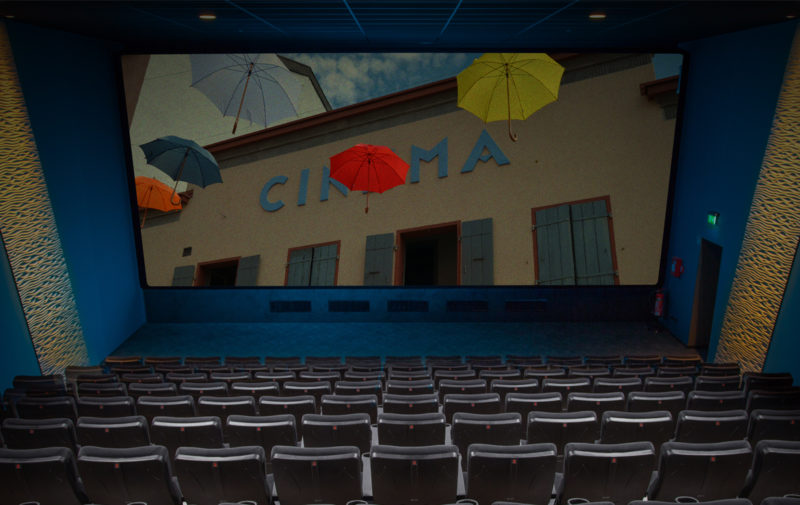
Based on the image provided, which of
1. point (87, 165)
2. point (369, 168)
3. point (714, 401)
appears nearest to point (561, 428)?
point (714, 401)

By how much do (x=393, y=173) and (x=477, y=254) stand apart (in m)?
2.73

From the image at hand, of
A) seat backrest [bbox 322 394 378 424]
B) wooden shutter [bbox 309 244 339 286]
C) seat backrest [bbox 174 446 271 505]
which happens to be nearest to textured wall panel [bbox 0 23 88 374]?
wooden shutter [bbox 309 244 339 286]

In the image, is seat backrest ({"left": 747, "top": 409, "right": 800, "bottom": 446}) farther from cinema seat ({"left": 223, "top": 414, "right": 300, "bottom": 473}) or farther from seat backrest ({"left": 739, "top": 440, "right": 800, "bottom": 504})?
cinema seat ({"left": 223, "top": 414, "right": 300, "bottom": 473})

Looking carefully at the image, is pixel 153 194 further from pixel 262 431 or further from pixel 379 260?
pixel 262 431

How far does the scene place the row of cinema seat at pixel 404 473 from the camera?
2914mm

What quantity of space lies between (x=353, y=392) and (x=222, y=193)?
8.22m

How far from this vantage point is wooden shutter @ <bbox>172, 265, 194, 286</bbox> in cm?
1243

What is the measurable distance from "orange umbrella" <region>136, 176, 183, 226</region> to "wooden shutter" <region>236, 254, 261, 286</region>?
1.93 metres

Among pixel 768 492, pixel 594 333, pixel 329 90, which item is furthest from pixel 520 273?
pixel 768 492

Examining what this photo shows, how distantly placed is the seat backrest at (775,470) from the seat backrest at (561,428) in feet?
3.14

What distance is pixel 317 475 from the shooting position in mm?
2939

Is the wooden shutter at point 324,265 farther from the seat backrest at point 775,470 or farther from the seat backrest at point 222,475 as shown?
the seat backrest at point 775,470

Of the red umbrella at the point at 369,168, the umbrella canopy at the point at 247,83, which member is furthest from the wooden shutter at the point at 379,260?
the umbrella canopy at the point at 247,83

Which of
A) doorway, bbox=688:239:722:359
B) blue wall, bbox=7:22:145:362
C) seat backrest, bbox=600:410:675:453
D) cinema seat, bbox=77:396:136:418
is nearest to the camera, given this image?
seat backrest, bbox=600:410:675:453
